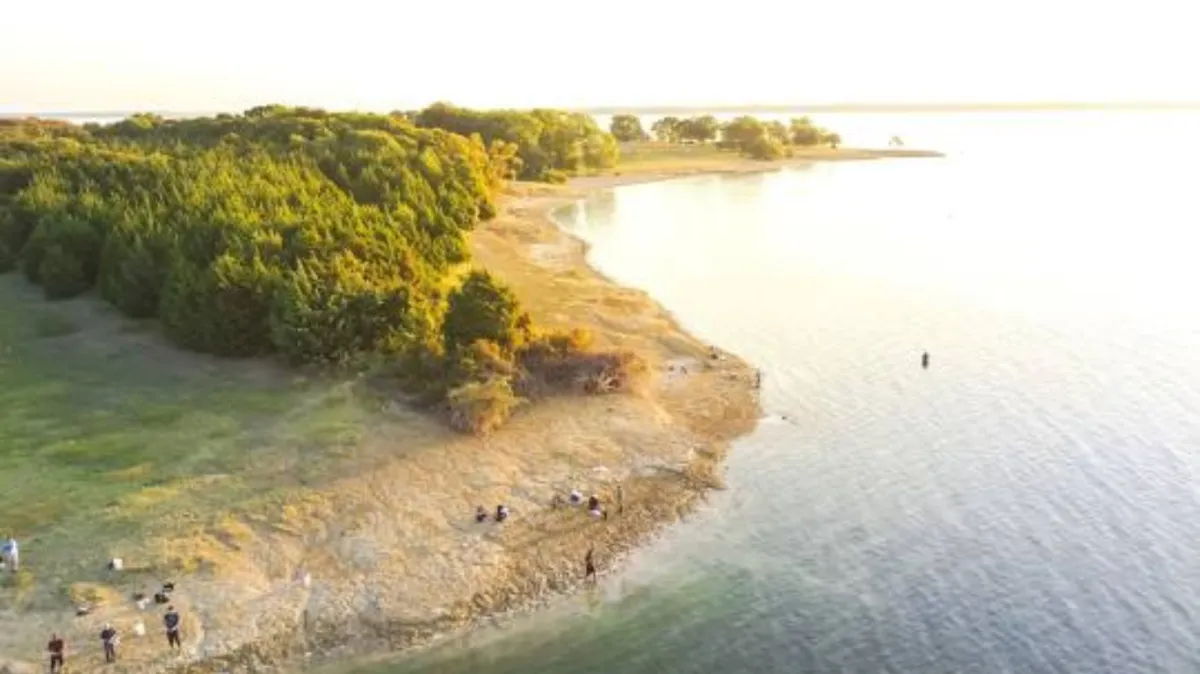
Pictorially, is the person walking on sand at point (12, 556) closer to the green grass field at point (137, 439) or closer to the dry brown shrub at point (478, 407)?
the green grass field at point (137, 439)

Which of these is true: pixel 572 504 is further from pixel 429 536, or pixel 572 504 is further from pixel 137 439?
pixel 137 439

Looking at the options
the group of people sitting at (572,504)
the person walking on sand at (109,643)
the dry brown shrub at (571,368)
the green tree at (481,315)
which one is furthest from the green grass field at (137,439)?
the dry brown shrub at (571,368)

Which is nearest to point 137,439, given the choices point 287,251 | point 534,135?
point 287,251

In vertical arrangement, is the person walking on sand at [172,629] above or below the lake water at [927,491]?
above

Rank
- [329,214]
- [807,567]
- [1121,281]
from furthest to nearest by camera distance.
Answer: [1121,281] → [329,214] → [807,567]

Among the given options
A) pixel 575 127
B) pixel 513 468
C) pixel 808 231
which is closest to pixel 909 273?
pixel 808 231

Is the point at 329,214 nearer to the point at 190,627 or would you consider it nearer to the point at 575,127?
the point at 190,627
